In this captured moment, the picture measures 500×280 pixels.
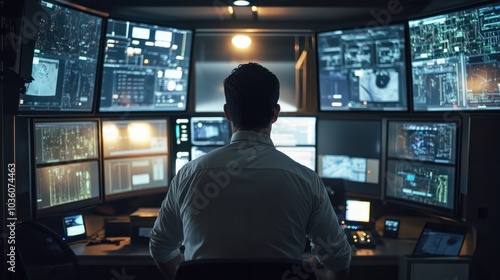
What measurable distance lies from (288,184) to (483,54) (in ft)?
5.81

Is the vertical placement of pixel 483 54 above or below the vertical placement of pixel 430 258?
above

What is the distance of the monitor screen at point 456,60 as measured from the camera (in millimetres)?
2723

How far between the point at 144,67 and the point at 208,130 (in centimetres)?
61

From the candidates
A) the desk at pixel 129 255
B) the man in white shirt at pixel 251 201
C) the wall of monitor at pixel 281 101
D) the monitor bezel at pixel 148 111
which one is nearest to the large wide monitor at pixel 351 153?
the wall of monitor at pixel 281 101

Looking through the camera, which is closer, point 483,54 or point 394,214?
point 483,54

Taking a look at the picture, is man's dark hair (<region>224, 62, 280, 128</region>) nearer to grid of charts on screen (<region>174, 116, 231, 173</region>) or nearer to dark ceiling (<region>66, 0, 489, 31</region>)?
dark ceiling (<region>66, 0, 489, 31</region>)

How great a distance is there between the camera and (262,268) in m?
1.25

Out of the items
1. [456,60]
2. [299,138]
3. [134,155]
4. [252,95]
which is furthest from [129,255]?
[456,60]

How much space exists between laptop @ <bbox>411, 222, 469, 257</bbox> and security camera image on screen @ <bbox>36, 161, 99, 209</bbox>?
6.24 ft

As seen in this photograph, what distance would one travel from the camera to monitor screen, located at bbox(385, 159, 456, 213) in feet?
9.63

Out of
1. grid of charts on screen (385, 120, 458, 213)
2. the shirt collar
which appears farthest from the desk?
the shirt collar

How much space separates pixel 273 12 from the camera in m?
3.50

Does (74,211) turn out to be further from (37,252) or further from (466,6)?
(466,6)

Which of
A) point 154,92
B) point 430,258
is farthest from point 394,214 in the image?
point 154,92
